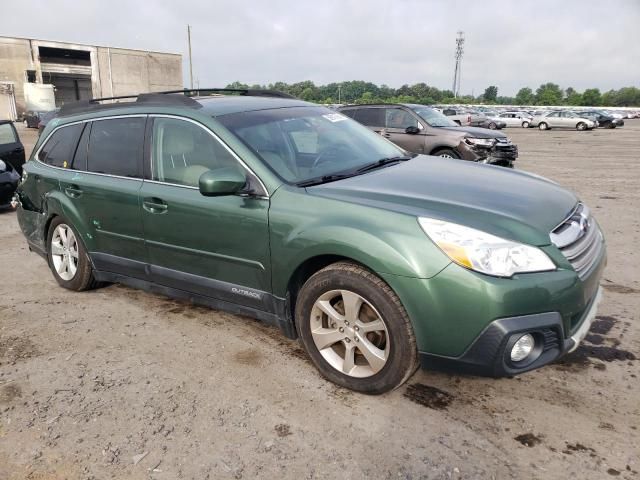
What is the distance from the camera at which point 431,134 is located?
11.1 m

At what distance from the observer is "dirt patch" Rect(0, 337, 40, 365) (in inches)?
138

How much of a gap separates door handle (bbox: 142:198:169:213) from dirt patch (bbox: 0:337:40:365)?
126cm

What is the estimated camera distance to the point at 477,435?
2559 mm

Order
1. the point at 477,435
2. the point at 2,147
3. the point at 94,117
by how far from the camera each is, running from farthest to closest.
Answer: the point at 2,147 → the point at 94,117 → the point at 477,435

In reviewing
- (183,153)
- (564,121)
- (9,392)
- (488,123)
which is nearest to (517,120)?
(564,121)

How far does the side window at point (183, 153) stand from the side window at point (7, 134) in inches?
288

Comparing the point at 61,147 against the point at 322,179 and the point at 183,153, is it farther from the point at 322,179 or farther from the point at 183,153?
the point at 322,179

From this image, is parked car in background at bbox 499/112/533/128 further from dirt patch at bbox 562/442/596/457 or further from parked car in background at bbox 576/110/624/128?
dirt patch at bbox 562/442/596/457

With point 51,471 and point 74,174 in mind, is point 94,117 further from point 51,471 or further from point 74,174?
point 51,471

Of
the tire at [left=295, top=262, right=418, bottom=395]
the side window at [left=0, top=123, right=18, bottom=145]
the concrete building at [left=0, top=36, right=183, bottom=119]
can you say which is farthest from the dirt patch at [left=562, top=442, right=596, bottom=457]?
the concrete building at [left=0, top=36, right=183, bottom=119]

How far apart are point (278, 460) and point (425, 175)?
78.7 inches

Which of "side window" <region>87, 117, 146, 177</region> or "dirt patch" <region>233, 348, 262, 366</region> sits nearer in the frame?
"dirt patch" <region>233, 348, 262, 366</region>

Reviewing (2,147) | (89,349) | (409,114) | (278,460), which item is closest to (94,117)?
(89,349)

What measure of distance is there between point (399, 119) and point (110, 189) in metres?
8.64
